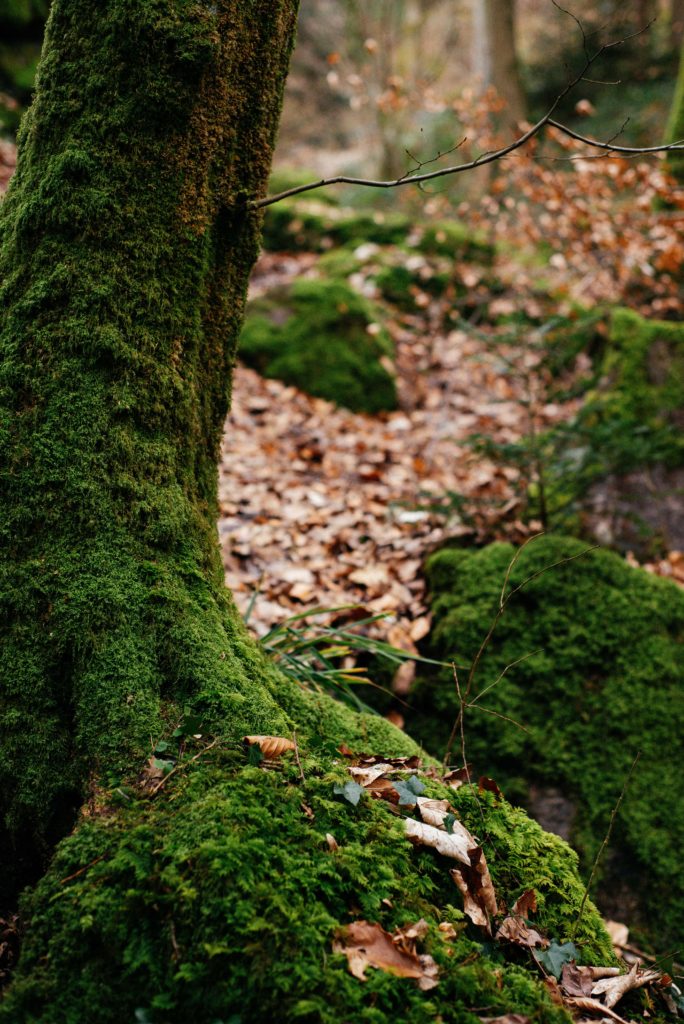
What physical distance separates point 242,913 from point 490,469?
431cm

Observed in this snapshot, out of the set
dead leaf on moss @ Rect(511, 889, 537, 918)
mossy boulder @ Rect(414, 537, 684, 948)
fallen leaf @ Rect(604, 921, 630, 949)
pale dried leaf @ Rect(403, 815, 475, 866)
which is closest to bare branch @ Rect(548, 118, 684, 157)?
mossy boulder @ Rect(414, 537, 684, 948)

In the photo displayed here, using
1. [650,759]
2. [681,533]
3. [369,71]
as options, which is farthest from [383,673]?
[369,71]

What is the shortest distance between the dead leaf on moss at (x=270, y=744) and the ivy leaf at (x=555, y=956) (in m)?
0.73

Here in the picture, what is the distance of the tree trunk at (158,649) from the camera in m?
1.33

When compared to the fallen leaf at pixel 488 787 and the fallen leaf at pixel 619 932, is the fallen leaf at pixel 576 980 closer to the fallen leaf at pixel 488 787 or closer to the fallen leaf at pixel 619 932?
the fallen leaf at pixel 488 787

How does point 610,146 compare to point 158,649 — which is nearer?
point 158,649

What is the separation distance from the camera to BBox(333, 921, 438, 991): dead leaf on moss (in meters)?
1.35

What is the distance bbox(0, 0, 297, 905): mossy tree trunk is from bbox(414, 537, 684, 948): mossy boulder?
145 centimetres

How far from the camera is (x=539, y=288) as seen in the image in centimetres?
751

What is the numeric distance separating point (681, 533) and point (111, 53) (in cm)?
381

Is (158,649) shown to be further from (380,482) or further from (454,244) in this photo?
(454,244)

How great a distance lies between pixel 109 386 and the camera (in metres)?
1.91

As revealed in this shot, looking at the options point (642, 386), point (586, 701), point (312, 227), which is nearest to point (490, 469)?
point (642, 386)

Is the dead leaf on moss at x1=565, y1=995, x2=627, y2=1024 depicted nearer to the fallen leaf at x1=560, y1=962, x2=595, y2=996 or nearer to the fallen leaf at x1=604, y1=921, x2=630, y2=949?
the fallen leaf at x1=560, y1=962, x2=595, y2=996
